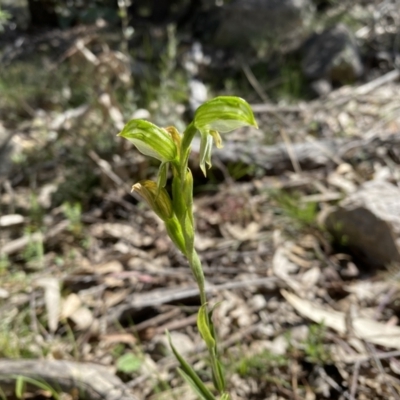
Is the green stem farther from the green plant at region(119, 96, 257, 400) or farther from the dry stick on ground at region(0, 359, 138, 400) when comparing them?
the dry stick on ground at region(0, 359, 138, 400)

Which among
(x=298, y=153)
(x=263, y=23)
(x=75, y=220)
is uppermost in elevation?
(x=263, y=23)

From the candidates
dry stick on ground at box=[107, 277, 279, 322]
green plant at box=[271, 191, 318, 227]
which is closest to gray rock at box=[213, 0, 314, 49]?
green plant at box=[271, 191, 318, 227]

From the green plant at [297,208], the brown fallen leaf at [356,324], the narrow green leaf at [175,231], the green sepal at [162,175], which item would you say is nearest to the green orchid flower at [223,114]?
the green sepal at [162,175]

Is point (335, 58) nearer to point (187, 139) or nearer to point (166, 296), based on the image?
point (166, 296)

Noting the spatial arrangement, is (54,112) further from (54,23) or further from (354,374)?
(354,374)

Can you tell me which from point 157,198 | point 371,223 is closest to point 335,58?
point 371,223
